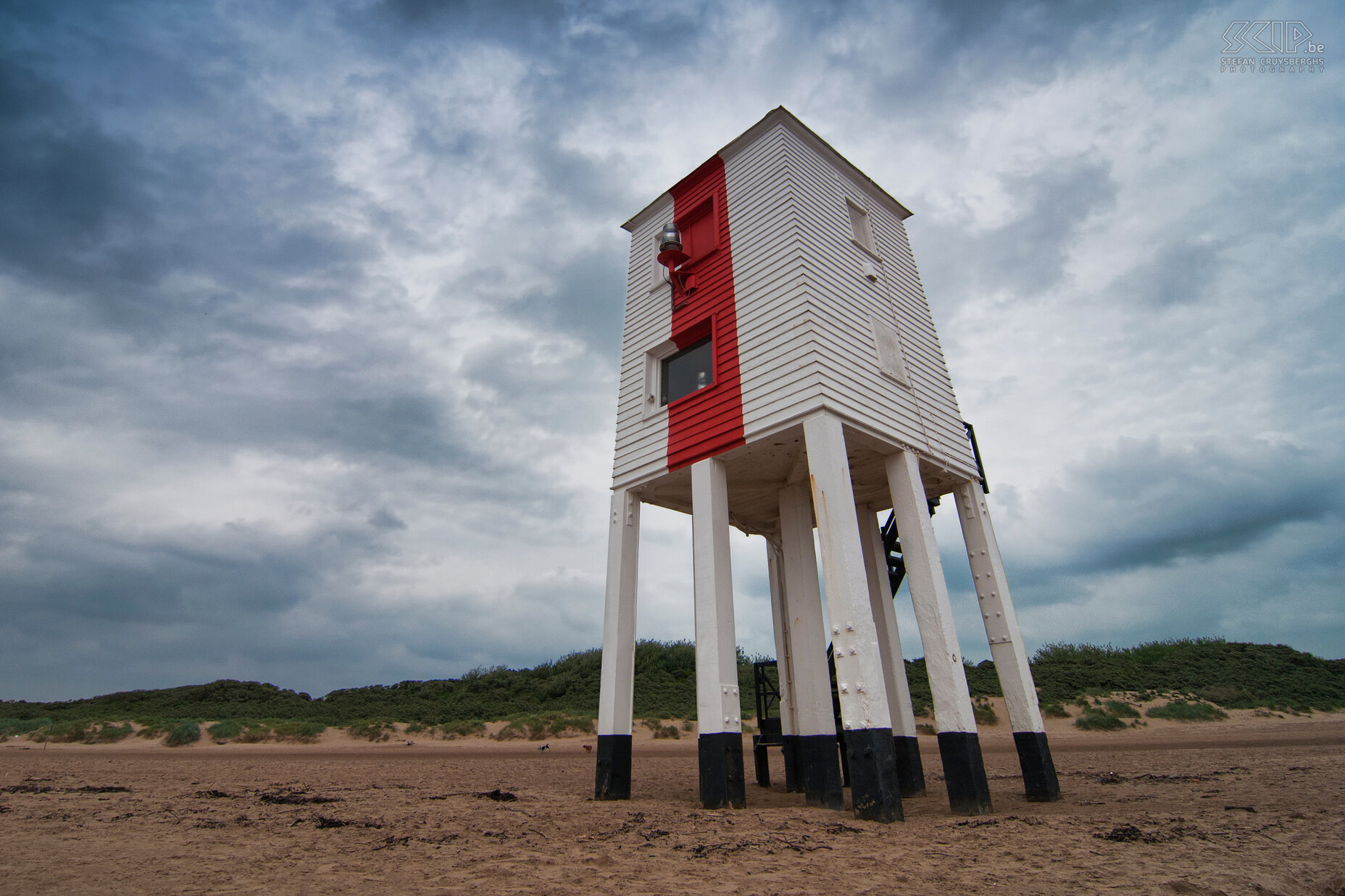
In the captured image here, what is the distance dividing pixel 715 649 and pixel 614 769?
8.90 ft

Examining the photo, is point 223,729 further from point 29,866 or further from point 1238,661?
point 1238,661

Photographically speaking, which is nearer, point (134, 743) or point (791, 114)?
point (791, 114)

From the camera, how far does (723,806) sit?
8.38 meters

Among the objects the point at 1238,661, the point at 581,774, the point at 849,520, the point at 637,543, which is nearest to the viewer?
the point at 849,520

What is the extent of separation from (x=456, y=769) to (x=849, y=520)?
43.0 ft

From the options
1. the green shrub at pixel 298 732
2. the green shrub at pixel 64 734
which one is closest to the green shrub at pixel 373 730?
the green shrub at pixel 298 732

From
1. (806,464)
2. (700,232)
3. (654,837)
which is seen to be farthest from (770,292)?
(654,837)

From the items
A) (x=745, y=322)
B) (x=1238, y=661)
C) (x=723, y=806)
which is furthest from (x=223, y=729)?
(x=1238, y=661)

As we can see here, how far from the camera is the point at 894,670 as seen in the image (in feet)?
35.3

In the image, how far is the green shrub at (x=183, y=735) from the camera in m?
24.0

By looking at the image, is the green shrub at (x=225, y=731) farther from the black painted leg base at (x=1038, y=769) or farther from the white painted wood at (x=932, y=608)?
the black painted leg base at (x=1038, y=769)

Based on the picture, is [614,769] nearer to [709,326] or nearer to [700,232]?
[709,326]

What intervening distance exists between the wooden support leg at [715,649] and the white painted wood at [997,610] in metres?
3.99

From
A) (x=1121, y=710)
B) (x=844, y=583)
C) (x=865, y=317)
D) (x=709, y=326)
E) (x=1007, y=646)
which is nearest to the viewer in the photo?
(x=844, y=583)
